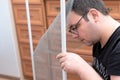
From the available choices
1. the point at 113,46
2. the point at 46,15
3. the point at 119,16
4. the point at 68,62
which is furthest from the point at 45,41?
the point at 46,15

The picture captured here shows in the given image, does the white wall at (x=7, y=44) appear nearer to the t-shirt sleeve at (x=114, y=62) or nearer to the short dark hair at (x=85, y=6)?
the short dark hair at (x=85, y=6)

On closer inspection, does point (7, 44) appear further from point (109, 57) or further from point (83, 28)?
point (109, 57)

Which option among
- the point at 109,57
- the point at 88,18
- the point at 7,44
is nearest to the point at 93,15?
the point at 88,18

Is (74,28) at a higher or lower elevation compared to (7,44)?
higher

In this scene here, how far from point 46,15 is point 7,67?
2.60 feet

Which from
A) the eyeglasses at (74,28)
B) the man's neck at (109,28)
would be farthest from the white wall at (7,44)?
the man's neck at (109,28)

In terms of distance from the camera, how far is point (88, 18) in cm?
77

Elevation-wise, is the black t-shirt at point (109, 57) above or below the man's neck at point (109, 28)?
below

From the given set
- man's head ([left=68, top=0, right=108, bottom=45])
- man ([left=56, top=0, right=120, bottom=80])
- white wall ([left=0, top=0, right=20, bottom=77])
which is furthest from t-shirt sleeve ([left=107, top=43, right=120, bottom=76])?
white wall ([left=0, top=0, right=20, bottom=77])

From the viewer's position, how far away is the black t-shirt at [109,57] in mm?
689

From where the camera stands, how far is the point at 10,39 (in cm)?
204

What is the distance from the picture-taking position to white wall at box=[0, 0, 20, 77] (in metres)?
1.94

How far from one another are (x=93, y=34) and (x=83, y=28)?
0.14 feet

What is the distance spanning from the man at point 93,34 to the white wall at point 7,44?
1254mm
